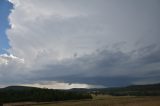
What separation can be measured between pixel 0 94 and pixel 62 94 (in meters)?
25.5

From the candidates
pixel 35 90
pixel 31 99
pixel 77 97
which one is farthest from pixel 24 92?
pixel 77 97

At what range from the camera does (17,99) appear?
118188 millimetres

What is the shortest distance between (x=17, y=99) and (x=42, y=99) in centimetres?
952

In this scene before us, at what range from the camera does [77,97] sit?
5034 inches

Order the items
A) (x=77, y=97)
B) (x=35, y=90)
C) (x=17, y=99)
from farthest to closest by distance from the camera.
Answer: (x=35, y=90) → (x=77, y=97) → (x=17, y=99)

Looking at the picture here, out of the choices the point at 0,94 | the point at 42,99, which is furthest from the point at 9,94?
the point at 42,99

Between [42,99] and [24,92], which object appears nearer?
[42,99]

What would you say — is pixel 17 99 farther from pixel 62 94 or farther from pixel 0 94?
pixel 62 94

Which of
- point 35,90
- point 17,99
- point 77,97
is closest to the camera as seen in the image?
point 17,99

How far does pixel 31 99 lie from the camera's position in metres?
121

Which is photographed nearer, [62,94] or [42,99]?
[42,99]

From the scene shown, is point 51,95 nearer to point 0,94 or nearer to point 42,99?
point 42,99

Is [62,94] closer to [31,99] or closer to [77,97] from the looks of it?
[77,97]

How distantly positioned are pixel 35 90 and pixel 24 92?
19.3 feet
